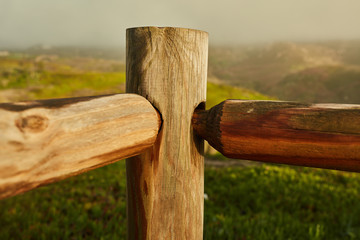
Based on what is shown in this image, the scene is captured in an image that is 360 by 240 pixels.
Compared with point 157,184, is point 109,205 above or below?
below

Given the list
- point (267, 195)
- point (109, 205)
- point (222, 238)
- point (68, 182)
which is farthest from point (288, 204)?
point (68, 182)

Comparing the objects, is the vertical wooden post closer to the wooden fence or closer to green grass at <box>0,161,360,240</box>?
the wooden fence

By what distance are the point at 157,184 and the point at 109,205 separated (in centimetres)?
310

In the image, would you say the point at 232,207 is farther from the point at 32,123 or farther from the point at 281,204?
the point at 32,123

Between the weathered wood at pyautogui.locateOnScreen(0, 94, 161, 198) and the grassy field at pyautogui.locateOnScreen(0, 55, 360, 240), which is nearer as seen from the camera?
the weathered wood at pyautogui.locateOnScreen(0, 94, 161, 198)

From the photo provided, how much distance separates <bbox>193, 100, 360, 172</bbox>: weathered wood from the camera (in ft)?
2.75

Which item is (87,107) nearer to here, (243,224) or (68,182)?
(243,224)

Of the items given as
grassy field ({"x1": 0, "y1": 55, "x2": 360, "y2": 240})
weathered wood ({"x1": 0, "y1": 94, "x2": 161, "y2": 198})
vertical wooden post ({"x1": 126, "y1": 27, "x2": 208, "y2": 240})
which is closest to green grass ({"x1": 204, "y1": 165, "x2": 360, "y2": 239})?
grassy field ({"x1": 0, "y1": 55, "x2": 360, "y2": 240})

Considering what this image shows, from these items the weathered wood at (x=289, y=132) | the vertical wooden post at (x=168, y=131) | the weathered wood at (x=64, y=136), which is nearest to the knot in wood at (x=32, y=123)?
the weathered wood at (x=64, y=136)

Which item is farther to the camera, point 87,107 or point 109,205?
point 109,205

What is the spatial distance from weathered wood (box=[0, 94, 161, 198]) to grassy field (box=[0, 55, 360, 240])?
2.29 m

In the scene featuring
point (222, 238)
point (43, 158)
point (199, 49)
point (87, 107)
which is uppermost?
point (199, 49)

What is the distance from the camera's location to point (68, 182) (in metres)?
5.08

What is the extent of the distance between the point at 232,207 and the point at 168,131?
3159 mm
